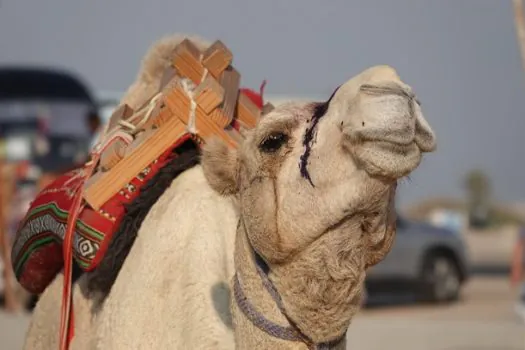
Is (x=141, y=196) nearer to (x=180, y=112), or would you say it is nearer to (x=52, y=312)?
(x=180, y=112)

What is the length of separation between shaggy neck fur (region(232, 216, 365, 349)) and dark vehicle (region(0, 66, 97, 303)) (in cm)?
1677

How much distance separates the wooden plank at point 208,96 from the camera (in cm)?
492

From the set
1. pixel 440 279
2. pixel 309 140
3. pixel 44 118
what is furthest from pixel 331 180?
pixel 44 118

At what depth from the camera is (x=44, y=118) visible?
24328 millimetres

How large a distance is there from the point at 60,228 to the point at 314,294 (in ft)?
5.13

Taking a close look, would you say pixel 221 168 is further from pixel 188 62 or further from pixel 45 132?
pixel 45 132

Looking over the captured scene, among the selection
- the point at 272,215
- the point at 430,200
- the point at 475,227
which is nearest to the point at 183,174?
the point at 272,215

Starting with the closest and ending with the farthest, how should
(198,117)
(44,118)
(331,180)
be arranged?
1. (331,180)
2. (198,117)
3. (44,118)

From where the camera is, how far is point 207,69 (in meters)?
5.11

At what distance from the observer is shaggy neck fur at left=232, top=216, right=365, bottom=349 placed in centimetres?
394

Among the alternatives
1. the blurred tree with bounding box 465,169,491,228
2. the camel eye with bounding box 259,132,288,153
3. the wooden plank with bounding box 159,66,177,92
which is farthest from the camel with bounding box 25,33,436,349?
the blurred tree with bounding box 465,169,491,228

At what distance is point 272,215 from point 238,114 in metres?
1.24

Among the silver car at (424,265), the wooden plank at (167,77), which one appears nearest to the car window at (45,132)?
the silver car at (424,265)

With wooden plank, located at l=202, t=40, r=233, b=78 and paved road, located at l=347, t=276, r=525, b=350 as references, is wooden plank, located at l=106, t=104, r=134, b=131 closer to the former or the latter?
wooden plank, located at l=202, t=40, r=233, b=78
